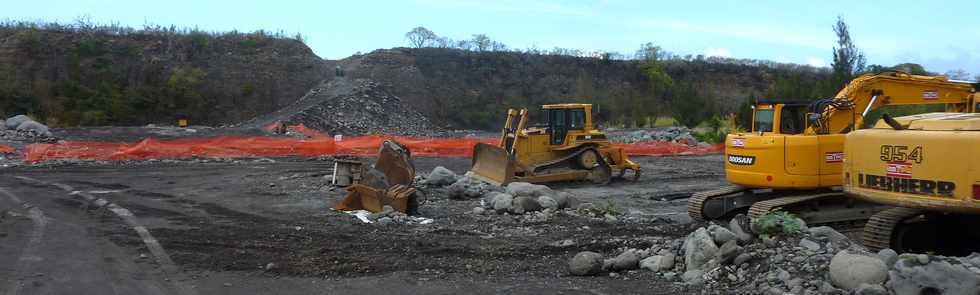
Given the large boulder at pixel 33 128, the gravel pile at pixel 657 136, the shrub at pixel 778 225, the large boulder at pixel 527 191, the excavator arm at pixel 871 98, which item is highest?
the excavator arm at pixel 871 98

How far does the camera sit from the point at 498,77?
5625cm

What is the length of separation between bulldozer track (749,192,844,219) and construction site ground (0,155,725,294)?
1105mm

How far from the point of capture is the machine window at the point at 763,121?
11.0 m

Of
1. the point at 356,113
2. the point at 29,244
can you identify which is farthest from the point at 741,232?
the point at 356,113

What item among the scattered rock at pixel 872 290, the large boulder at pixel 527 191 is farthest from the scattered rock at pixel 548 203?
the scattered rock at pixel 872 290

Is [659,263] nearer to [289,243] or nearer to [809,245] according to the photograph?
[809,245]

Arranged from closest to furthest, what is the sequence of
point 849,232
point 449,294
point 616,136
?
point 449,294
point 849,232
point 616,136

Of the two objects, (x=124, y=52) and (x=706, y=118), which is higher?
(x=124, y=52)

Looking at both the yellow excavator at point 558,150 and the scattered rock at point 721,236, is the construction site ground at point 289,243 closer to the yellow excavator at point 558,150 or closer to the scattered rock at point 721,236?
the scattered rock at point 721,236

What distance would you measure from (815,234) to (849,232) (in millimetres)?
3703

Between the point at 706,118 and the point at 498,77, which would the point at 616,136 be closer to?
the point at 706,118

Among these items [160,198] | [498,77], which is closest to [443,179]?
[160,198]

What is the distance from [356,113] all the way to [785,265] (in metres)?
36.8

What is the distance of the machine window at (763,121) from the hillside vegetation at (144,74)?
35.2 metres
